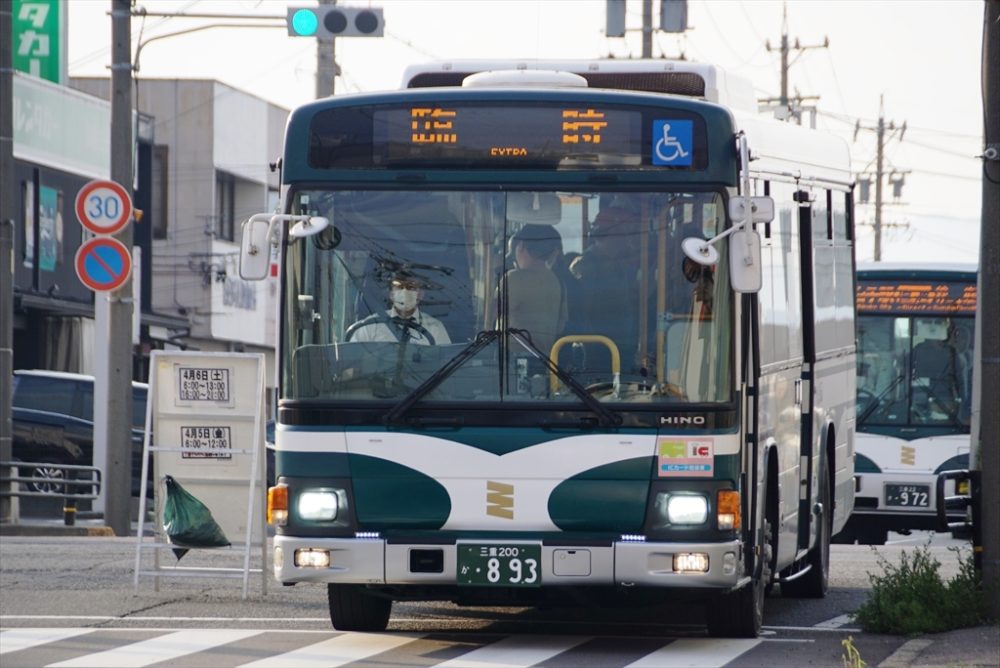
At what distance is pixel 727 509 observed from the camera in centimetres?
1057

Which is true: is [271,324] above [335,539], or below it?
above

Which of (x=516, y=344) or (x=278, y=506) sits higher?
(x=516, y=344)

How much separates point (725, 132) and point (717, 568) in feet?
7.76

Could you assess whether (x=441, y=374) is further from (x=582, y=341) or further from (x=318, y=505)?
(x=318, y=505)

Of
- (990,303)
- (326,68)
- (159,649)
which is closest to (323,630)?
(159,649)

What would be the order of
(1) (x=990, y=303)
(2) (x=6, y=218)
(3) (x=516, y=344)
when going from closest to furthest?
(3) (x=516, y=344) → (1) (x=990, y=303) → (2) (x=6, y=218)

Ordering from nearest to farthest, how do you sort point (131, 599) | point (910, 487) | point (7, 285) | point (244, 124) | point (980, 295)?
1. point (980, 295)
2. point (131, 599)
3. point (910, 487)
4. point (7, 285)
5. point (244, 124)

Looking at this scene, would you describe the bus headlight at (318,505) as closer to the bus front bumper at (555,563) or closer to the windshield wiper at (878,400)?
the bus front bumper at (555,563)

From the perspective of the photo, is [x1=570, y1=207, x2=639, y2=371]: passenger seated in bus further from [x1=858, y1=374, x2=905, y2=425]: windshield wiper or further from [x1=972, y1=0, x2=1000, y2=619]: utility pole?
[x1=858, y1=374, x2=905, y2=425]: windshield wiper

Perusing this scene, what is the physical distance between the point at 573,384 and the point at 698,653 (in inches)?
69.0

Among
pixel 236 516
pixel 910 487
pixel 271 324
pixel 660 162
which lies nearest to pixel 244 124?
pixel 271 324

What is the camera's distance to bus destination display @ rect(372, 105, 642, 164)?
10.8 metres

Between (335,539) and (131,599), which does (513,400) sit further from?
(131,599)

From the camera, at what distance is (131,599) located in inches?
539
